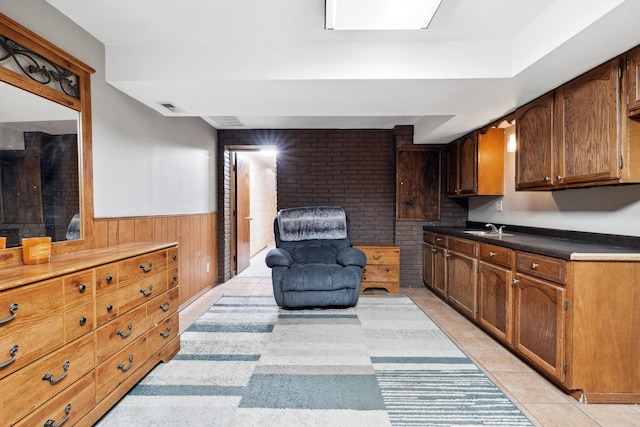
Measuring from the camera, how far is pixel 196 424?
5.29 feet

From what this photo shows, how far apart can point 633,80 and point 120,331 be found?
3102 mm

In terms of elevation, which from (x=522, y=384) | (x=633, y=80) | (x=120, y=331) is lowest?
(x=522, y=384)

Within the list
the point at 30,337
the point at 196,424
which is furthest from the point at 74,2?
the point at 196,424

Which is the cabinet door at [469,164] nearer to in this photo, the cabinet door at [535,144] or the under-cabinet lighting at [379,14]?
the cabinet door at [535,144]

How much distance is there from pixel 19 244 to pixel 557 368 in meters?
3.02

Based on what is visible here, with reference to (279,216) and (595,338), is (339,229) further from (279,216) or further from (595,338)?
(595,338)

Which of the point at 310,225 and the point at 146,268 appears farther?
the point at 310,225

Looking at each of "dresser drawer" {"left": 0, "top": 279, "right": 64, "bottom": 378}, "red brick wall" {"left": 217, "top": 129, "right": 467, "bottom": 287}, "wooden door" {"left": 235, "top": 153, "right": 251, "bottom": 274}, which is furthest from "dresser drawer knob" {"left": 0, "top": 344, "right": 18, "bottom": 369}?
"wooden door" {"left": 235, "top": 153, "right": 251, "bottom": 274}

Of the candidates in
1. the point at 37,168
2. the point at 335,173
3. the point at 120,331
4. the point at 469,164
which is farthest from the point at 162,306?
the point at 469,164

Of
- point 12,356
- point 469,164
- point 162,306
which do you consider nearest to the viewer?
point 12,356

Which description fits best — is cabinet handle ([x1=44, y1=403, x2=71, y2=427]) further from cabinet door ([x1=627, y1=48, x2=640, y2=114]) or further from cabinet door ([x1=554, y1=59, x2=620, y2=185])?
cabinet door ([x1=627, y1=48, x2=640, y2=114])

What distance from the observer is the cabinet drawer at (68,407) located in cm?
124

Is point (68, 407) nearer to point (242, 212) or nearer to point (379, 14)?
point (379, 14)

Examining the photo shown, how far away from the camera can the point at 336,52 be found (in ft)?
7.13
